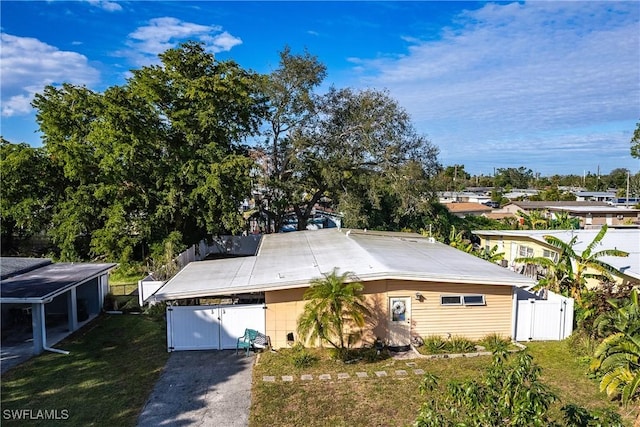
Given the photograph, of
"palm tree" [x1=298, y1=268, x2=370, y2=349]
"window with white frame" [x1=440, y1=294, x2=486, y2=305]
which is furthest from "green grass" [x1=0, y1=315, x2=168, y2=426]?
"window with white frame" [x1=440, y1=294, x2=486, y2=305]

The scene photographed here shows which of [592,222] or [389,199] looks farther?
[592,222]

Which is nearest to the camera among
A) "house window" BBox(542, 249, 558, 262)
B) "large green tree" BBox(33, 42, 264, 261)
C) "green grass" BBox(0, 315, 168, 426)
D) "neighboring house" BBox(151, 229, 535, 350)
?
"green grass" BBox(0, 315, 168, 426)

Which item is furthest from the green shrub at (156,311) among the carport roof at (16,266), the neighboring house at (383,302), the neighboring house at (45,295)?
the carport roof at (16,266)

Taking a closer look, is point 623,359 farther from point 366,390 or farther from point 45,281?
point 45,281

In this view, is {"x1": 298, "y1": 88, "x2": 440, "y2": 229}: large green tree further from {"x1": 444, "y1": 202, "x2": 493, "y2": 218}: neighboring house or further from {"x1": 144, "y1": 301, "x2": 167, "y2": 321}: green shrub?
{"x1": 444, "y1": 202, "x2": 493, "y2": 218}: neighboring house

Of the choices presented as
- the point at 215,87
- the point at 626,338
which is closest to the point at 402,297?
the point at 626,338

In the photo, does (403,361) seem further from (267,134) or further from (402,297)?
(267,134)
